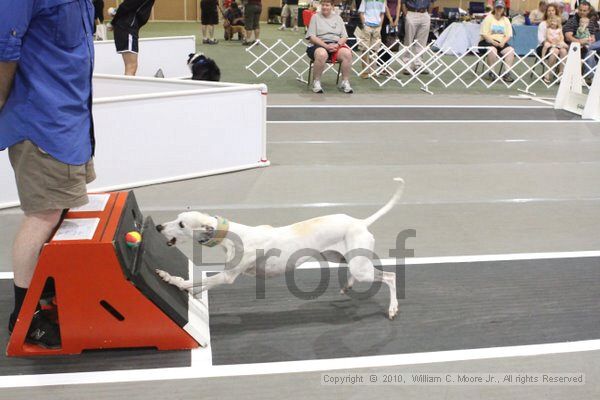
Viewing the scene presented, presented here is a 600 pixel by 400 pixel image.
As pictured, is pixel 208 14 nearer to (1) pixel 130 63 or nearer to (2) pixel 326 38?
(2) pixel 326 38

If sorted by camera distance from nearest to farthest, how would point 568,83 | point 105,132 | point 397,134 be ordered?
point 105,132 → point 397,134 → point 568,83

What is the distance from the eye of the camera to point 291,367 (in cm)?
280

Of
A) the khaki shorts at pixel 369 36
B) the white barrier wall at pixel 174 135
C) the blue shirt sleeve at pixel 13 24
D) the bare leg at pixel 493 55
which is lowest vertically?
the white barrier wall at pixel 174 135

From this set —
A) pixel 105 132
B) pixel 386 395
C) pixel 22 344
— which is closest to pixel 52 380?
pixel 22 344

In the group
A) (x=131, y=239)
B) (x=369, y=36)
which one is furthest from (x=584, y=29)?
(x=131, y=239)

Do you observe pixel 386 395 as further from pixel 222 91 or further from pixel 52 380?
pixel 222 91

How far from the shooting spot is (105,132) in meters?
5.00

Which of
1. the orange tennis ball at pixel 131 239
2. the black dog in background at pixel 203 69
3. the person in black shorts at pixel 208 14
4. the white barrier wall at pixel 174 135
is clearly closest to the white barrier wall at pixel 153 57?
the black dog in background at pixel 203 69

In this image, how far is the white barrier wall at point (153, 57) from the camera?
9805mm

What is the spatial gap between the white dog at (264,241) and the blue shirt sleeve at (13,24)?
1001 millimetres

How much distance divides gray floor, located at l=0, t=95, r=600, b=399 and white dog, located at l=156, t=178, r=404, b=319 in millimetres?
505

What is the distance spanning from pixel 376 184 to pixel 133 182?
2.13 meters

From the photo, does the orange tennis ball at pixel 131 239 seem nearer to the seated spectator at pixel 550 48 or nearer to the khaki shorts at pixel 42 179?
the khaki shorts at pixel 42 179

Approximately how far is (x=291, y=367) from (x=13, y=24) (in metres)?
1.82
